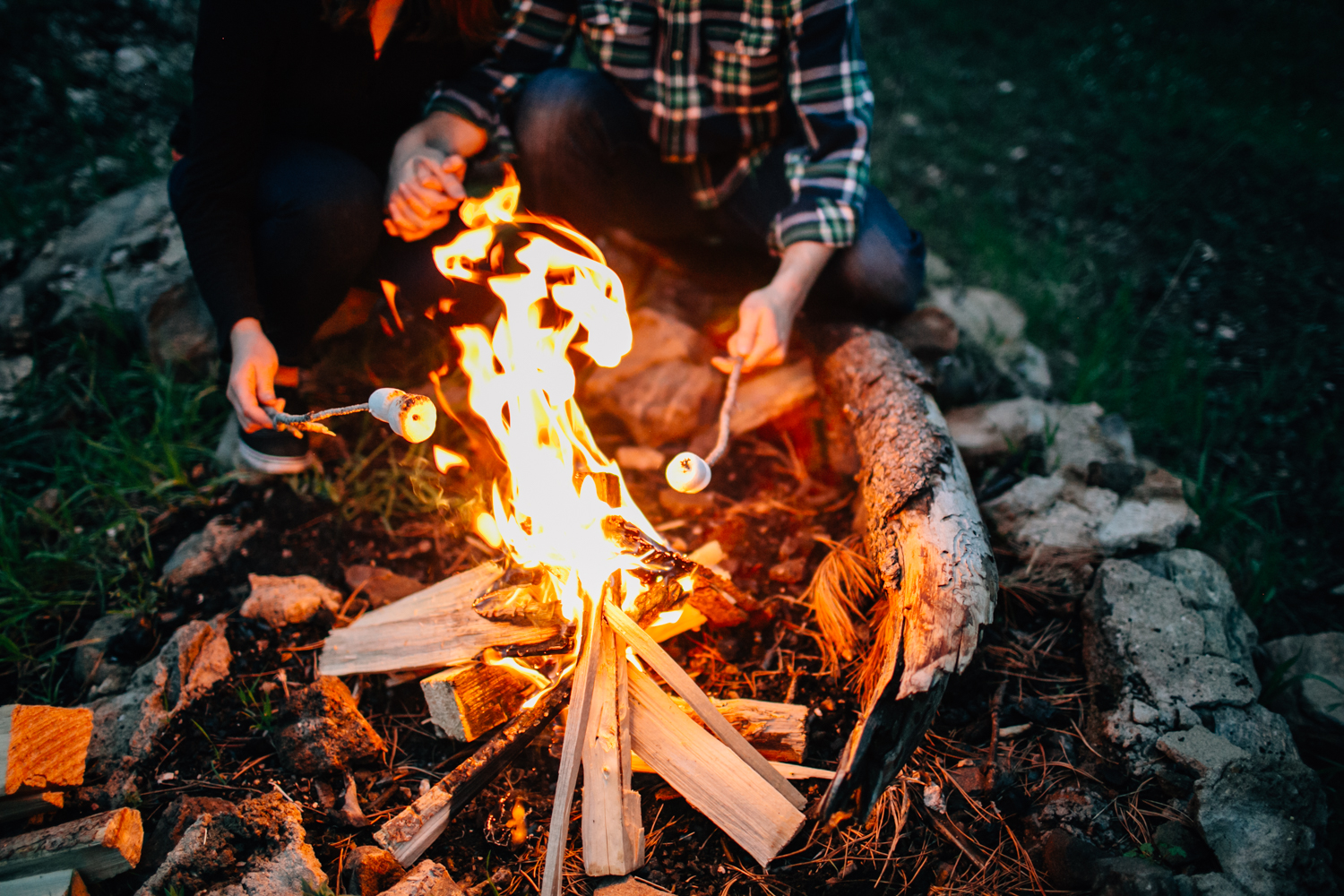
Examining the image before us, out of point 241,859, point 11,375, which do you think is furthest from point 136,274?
point 241,859

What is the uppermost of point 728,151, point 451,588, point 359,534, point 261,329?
point 728,151

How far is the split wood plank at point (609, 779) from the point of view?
136 cm

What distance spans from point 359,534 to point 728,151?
6.24 ft

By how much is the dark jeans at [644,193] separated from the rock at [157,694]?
1724mm

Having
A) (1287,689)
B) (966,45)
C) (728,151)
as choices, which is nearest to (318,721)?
(728,151)

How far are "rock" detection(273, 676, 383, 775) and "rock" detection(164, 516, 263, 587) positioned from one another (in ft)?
2.13

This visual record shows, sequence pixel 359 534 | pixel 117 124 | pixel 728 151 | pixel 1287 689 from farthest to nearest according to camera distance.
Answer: pixel 117 124, pixel 728 151, pixel 359 534, pixel 1287 689

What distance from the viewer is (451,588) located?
5.98ft

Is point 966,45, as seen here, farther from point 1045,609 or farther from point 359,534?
point 359,534

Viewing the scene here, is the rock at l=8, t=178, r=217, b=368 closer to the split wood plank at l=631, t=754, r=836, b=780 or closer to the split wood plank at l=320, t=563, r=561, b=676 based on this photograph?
the split wood plank at l=320, t=563, r=561, b=676

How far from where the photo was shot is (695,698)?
152cm

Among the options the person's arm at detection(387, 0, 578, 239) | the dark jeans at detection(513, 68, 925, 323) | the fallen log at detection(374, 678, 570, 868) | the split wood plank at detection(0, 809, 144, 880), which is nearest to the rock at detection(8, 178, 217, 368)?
the person's arm at detection(387, 0, 578, 239)

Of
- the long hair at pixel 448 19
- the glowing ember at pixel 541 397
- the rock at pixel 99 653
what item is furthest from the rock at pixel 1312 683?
the rock at pixel 99 653

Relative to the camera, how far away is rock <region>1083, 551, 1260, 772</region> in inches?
60.4
